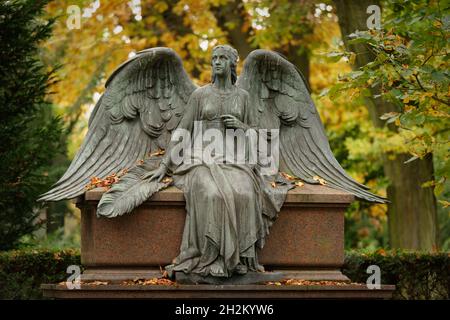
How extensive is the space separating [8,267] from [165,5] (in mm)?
9230

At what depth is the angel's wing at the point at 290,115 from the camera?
439 inches

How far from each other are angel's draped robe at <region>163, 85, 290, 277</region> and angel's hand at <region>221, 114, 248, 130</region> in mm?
326

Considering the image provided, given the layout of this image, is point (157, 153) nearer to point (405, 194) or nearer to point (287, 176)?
point (287, 176)

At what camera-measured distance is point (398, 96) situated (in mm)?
11148

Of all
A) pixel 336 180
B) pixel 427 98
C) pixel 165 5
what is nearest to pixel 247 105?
pixel 336 180

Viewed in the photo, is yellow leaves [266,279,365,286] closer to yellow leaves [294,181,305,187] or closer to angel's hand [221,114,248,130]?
yellow leaves [294,181,305,187]

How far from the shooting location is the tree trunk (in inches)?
618

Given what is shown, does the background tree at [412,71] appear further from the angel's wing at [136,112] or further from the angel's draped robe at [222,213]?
the angel's wing at [136,112]

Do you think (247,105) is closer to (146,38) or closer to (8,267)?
(8,267)

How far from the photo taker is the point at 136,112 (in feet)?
36.5

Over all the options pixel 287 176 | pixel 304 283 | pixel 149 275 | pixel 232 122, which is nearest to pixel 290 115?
pixel 287 176

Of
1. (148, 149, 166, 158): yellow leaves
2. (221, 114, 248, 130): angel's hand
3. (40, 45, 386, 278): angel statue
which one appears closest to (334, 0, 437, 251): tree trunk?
(40, 45, 386, 278): angel statue

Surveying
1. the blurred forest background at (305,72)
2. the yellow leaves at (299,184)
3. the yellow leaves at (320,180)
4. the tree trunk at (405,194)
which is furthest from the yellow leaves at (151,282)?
the tree trunk at (405,194)
